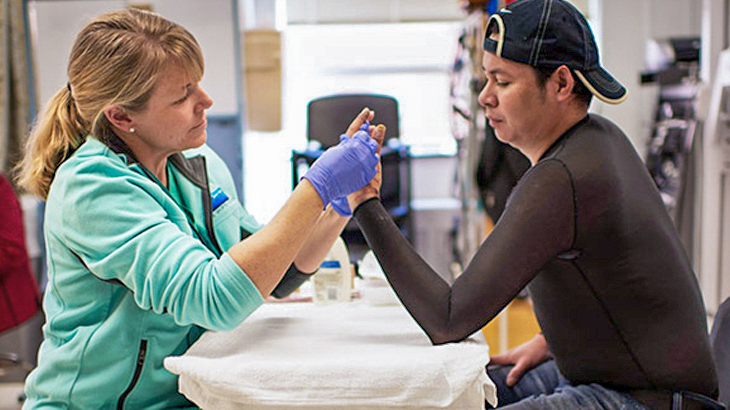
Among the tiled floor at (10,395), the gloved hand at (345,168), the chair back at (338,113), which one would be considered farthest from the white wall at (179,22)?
the gloved hand at (345,168)

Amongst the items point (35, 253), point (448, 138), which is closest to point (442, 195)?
point (448, 138)

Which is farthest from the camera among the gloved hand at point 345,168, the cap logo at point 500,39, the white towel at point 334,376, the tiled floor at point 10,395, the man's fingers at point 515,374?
the tiled floor at point 10,395

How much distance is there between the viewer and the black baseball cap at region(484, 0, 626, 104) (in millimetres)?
1198

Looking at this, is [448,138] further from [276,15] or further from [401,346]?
[401,346]

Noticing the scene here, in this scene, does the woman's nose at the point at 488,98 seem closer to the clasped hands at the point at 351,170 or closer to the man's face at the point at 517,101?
the man's face at the point at 517,101

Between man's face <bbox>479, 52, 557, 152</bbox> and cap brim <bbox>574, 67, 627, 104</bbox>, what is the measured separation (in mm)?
70

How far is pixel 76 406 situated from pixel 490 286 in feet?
2.31

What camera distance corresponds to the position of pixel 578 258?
118cm

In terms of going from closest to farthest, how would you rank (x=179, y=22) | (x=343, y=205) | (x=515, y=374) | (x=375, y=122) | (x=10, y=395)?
(x=343, y=205)
(x=515, y=374)
(x=10, y=395)
(x=375, y=122)
(x=179, y=22)

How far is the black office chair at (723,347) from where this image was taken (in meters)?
1.26

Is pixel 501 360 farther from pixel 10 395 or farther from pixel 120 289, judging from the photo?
pixel 10 395

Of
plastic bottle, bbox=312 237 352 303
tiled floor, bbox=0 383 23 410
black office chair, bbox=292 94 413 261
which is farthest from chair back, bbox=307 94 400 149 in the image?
plastic bottle, bbox=312 237 352 303

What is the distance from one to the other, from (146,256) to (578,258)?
70 cm

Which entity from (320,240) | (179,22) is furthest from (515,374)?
(179,22)
